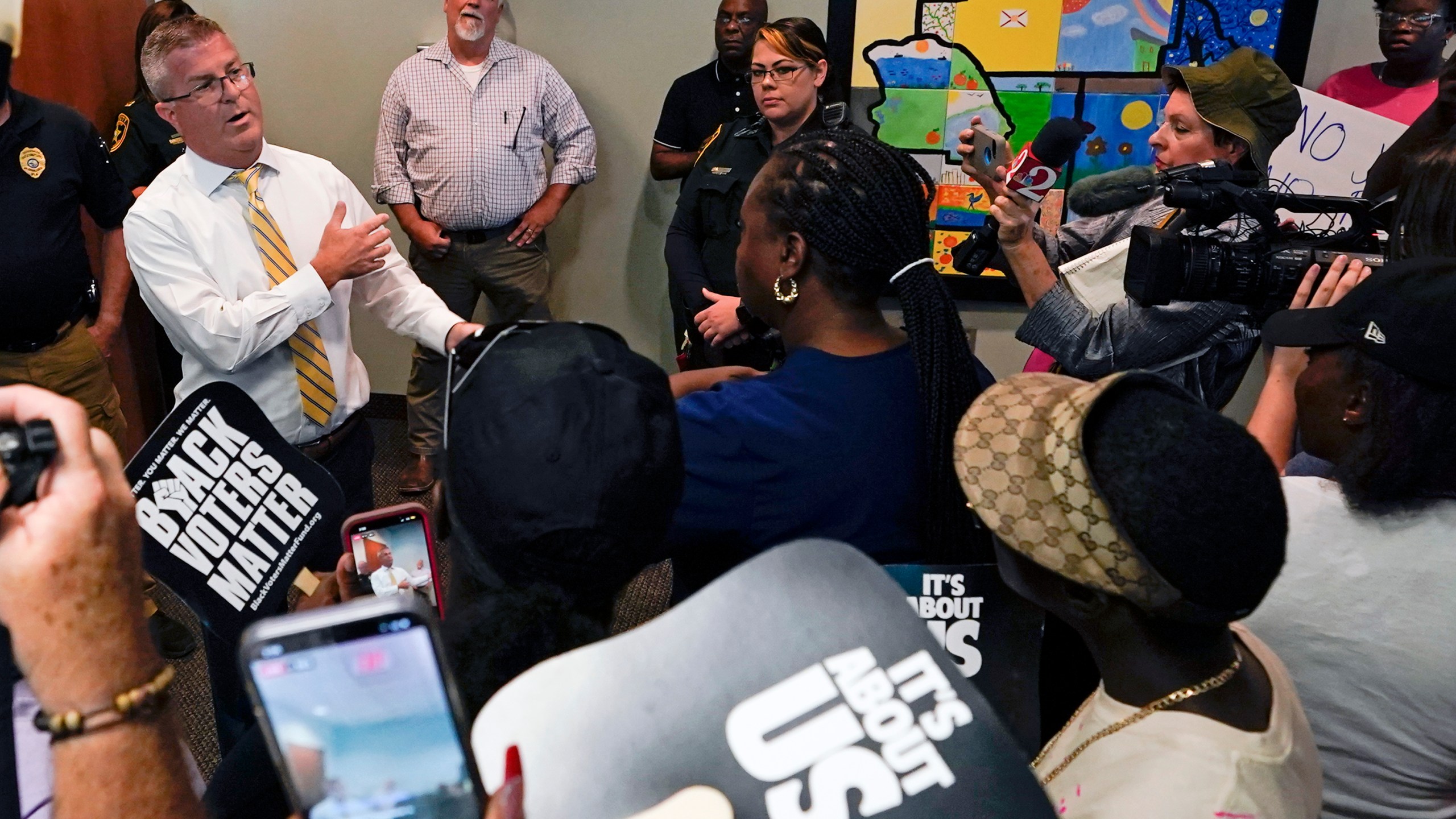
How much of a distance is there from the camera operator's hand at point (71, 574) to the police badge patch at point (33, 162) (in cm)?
241

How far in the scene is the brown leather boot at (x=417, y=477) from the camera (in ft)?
12.9

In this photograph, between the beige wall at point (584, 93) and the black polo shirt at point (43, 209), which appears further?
the beige wall at point (584, 93)

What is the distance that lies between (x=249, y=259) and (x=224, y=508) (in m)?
0.83

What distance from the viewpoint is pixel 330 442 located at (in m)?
2.11

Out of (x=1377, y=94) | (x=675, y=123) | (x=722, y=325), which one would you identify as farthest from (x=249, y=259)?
(x=1377, y=94)

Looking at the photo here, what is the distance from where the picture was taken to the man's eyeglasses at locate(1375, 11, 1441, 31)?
3.05 m

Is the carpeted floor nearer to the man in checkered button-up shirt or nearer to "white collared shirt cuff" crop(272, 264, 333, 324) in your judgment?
the man in checkered button-up shirt

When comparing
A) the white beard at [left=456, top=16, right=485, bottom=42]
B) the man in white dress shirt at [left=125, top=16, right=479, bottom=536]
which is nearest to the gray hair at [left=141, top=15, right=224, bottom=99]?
the man in white dress shirt at [left=125, top=16, right=479, bottom=536]

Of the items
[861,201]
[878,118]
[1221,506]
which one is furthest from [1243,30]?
[1221,506]

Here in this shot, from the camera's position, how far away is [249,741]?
2.74 ft

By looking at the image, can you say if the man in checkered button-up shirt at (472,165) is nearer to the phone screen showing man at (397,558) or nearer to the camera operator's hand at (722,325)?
the camera operator's hand at (722,325)

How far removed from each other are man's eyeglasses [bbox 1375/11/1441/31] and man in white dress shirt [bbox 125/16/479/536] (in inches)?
114

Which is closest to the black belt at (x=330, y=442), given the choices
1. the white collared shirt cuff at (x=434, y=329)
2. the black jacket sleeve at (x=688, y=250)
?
the white collared shirt cuff at (x=434, y=329)

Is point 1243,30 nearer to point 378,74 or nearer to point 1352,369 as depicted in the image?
point 1352,369
